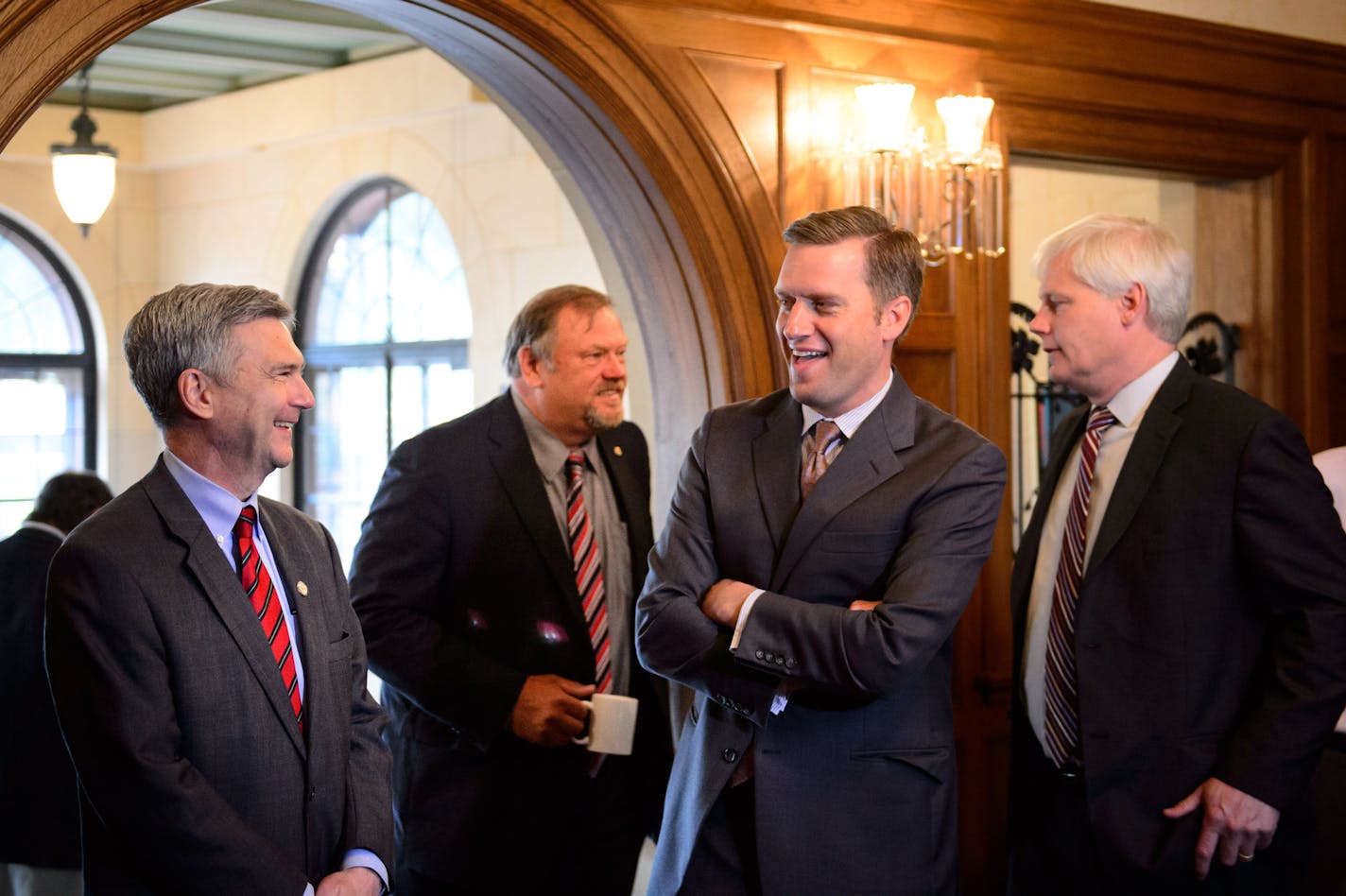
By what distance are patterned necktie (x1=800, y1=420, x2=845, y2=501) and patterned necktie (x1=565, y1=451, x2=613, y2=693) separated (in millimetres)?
724

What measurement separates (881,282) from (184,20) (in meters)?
5.98

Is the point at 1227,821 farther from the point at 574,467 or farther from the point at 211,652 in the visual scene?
the point at 211,652

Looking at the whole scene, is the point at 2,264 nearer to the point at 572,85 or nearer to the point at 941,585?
the point at 572,85

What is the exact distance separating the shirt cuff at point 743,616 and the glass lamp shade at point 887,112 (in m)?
1.72

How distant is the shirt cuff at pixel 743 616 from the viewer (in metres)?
2.45

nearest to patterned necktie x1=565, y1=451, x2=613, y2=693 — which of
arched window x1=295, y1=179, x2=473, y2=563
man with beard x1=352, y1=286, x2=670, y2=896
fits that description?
man with beard x1=352, y1=286, x2=670, y2=896

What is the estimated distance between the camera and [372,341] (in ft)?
29.9

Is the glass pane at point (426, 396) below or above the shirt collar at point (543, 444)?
above

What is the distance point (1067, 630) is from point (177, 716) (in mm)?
1716

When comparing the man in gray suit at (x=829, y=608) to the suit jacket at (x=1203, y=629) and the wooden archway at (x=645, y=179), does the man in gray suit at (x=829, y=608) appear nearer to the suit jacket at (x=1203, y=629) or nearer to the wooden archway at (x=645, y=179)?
the suit jacket at (x=1203, y=629)

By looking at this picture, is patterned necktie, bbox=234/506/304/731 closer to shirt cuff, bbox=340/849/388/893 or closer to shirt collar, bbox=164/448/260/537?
shirt collar, bbox=164/448/260/537

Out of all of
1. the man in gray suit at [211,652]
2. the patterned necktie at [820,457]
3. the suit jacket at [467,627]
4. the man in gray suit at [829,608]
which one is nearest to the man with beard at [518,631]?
the suit jacket at [467,627]

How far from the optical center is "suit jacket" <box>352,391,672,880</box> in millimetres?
3053

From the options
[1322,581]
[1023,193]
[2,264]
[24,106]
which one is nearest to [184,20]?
[2,264]
